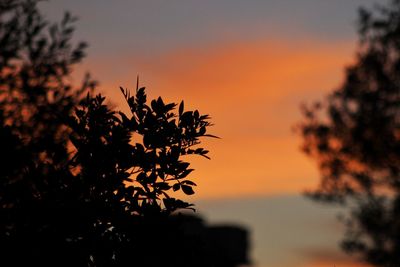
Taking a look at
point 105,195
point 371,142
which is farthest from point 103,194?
point 371,142

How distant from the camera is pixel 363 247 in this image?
32.2 metres

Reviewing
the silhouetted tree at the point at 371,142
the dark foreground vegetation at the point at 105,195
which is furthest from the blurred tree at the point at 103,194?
the silhouetted tree at the point at 371,142

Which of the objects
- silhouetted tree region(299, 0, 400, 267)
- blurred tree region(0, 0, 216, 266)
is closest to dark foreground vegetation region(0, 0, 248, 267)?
blurred tree region(0, 0, 216, 266)

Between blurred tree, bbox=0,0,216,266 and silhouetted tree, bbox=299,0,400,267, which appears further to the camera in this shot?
silhouetted tree, bbox=299,0,400,267

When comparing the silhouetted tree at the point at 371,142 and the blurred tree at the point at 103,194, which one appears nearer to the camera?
the blurred tree at the point at 103,194

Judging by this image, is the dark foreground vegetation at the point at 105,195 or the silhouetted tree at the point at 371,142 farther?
the silhouetted tree at the point at 371,142

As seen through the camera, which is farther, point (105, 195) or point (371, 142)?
point (371, 142)

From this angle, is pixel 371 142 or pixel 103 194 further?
pixel 371 142

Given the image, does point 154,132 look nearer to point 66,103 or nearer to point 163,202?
point 163,202

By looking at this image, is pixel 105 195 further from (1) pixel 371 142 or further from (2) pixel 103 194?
(1) pixel 371 142

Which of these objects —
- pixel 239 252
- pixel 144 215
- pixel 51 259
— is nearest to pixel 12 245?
pixel 51 259

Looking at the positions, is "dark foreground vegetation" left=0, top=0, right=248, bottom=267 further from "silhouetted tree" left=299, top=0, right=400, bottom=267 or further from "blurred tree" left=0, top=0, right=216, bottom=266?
"silhouetted tree" left=299, top=0, right=400, bottom=267

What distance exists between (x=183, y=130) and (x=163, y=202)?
1024 millimetres

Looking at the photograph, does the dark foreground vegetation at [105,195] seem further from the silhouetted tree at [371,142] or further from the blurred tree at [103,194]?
the silhouetted tree at [371,142]
